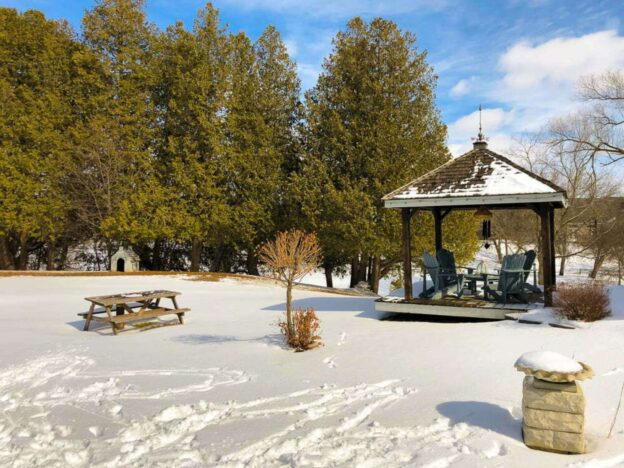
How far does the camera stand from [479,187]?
986 cm

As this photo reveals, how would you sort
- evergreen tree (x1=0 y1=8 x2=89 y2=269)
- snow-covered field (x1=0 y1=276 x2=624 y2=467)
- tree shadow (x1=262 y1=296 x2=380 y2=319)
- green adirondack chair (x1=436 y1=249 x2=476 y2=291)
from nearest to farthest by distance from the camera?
snow-covered field (x1=0 y1=276 x2=624 y2=467) < green adirondack chair (x1=436 y1=249 x2=476 y2=291) < tree shadow (x1=262 y1=296 x2=380 y2=319) < evergreen tree (x1=0 y1=8 x2=89 y2=269)

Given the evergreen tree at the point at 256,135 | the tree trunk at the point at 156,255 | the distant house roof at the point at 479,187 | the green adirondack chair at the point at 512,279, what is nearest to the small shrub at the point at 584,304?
the green adirondack chair at the point at 512,279

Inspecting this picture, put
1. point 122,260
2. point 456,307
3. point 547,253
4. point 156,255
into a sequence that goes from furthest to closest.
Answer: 1. point 156,255
2. point 122,260
3. point 456,307
4. point 547,253

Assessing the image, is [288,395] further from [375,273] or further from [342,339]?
[375,273]

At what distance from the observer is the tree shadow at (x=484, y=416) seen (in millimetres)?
4082

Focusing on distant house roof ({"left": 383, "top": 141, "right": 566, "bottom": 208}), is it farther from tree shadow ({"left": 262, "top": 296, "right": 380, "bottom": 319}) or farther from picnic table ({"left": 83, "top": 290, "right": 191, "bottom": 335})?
picnic table ({"left": 83, "top": 290, "right": 191, "bottom": 335})

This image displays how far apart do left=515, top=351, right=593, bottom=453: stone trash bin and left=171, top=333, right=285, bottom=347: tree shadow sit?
4.50 meters

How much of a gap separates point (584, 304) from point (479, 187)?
122 inches

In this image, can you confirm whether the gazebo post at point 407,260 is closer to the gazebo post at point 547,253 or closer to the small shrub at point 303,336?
the gazebo post at point 547,253

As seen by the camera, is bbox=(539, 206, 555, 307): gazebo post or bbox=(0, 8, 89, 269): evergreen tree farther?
bbox=(0, 8, 89, 269): evergreen tree

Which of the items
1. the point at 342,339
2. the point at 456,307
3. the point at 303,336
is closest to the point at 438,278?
the point at 456,307

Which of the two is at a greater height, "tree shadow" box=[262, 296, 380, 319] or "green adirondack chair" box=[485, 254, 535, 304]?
"green adirondack chair" box=[485, 254, 535, 304]

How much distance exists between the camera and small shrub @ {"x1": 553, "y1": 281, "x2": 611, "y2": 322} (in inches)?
323

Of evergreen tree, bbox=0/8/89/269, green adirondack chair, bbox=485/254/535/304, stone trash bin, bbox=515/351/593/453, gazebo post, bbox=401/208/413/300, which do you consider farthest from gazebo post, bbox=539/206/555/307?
evergreen tree, bbox=0/8/89/269
